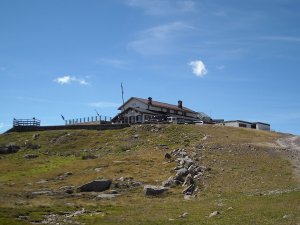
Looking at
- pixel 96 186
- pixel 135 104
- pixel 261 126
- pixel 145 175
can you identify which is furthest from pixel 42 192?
pixel 261 126

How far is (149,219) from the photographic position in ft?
122

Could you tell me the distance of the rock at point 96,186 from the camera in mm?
56125

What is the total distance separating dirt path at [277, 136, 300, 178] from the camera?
64069mm

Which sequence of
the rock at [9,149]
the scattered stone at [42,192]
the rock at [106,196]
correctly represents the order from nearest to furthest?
the rock at [106,196]
the scattered stone at [42,192]
the rock at [9,149]

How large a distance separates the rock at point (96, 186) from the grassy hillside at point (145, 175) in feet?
5.59

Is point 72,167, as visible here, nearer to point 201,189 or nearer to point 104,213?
point 201,189

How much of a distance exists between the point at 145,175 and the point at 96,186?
345 inches

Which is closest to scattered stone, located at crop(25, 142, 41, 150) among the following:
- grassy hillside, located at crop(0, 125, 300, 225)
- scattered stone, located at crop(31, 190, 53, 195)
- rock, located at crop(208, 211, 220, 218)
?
grassy hillside, located at crop(0, 125, 300, 225)

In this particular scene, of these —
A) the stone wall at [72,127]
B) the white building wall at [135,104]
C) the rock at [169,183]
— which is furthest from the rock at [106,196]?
the white building wall at [135,104]

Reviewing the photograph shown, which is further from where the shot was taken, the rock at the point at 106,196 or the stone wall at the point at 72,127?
the stone wall at the point at 72,127

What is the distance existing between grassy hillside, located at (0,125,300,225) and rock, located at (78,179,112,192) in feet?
5.59

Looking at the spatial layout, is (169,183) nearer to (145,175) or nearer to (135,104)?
(145,175)

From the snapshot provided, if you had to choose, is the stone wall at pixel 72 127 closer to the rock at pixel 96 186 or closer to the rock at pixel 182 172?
the rock at pixel 182 172

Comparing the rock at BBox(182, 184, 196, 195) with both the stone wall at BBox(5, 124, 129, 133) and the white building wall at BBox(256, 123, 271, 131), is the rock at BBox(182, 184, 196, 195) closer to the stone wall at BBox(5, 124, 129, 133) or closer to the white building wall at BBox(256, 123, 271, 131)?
the stone wall at BBox(5, 124, 129, 133)
